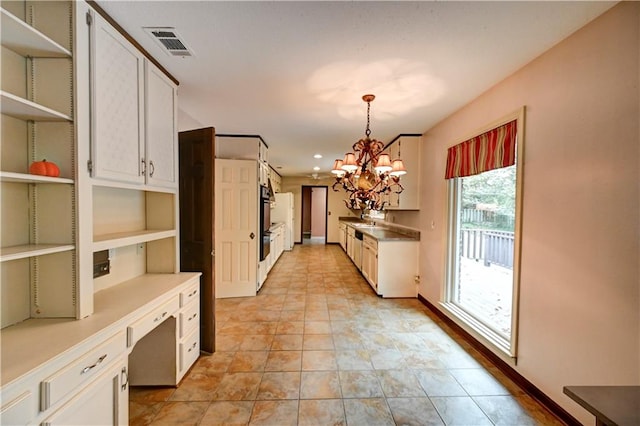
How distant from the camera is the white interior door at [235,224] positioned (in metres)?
4.17

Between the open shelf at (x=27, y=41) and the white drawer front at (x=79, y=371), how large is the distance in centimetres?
149

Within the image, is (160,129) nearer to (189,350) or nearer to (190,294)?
(190,294)

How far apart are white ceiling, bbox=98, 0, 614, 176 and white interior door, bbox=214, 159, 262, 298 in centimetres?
107

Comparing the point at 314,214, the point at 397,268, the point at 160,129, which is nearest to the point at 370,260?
the point at 397,268

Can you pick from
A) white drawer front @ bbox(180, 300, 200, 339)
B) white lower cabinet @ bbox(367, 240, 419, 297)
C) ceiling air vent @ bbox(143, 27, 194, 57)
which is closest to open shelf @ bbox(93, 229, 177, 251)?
white drawer front @ bbox(180, 300, 200, 339)

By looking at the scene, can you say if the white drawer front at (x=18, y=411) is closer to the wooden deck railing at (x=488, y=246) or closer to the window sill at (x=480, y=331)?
the window sill at (x=480, y=331)

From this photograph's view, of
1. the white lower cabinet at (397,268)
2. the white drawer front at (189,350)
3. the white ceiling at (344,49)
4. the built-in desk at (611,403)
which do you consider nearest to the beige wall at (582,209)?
the white ceiling at (344,49)

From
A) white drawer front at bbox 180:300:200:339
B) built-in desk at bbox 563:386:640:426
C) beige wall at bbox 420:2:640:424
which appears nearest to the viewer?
built-in desk at bbox 563:386:640:426

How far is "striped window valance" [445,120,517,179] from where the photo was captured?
90.8 inches

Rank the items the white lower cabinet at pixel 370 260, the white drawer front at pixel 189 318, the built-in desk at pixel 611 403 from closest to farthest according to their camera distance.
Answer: the built-in desk at pixel 611 403 → the white drawer front at pixel 189 318 → the white lower cabinet at pixel 370 260

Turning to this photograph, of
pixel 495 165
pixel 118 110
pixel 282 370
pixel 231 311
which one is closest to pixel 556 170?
pixel 495 165

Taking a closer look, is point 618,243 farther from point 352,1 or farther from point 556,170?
point 352,1

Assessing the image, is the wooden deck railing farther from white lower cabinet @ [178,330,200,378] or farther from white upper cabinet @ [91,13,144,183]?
white upper cabinet @ [91,13,144,183]

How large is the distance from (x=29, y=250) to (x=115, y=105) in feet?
3.18
